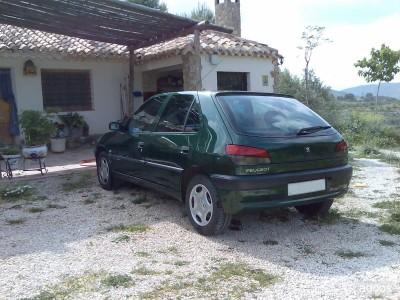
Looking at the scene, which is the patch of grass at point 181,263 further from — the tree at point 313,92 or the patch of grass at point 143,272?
the tree at point 313,92

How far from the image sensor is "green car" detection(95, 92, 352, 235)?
4.13 metres

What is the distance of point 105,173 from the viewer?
268 inches

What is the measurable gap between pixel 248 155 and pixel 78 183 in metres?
4.12

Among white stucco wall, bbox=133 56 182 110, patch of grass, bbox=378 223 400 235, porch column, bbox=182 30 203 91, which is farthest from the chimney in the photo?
patch of grass, bbox=378 223 400 235

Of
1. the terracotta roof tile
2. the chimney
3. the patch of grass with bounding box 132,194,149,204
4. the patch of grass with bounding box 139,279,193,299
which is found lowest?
the patch of grass with bounding box 139,279,193,299

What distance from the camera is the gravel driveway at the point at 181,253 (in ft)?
10.9

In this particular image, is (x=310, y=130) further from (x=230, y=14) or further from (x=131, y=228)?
(x=230, y=14)

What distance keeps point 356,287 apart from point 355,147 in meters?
9.16

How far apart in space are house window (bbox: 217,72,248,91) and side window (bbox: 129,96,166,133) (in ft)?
24.6

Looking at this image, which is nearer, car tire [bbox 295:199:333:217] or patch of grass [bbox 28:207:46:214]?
car tire [bbox 295:199:333:217]

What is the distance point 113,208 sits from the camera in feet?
19.0

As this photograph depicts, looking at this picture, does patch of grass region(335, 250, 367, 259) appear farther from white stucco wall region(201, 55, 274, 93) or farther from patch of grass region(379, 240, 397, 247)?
white stucco wall region(201, 55, 274, 93)

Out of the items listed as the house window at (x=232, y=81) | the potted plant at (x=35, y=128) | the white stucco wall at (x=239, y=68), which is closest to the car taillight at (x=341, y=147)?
the potted plant at (x=35, y=128)

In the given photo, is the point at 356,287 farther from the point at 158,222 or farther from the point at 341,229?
the point at 158,222
